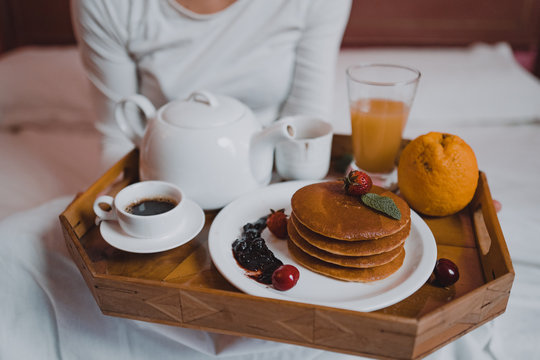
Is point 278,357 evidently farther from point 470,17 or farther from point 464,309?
point 470,17

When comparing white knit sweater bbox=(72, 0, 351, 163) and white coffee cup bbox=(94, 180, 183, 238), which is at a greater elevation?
white knit sweater bbox=(72, 0, 351, 163)

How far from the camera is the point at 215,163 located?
2.71ft

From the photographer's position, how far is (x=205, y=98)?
88cm

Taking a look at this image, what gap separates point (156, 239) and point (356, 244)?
32 centimetres

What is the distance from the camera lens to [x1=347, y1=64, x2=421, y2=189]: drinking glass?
968 millimetres

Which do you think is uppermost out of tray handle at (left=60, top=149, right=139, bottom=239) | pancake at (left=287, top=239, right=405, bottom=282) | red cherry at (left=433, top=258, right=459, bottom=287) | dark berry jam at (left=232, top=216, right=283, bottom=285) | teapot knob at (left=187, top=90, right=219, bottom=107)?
teapot knob at (left=187, top=90, right=219, bottom=107)

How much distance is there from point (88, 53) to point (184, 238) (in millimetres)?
664

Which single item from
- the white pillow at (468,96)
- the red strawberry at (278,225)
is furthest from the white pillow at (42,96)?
the red strawberry at (278,225)

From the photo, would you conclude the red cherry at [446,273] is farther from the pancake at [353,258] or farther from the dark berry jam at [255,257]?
the dark berry jam at [255,257]

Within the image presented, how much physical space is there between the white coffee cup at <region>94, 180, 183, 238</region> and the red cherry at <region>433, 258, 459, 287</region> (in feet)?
1.34

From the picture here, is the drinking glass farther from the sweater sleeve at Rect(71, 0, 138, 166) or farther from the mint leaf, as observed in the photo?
the sweater sleeve at Rect(71, 0, 138, 166)

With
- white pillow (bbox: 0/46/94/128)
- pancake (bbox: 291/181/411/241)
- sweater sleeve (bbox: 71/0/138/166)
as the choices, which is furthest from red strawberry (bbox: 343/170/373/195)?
white pillow (bbox: 0/46/94/128)

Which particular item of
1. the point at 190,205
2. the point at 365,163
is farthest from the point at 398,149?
the point at 190,205

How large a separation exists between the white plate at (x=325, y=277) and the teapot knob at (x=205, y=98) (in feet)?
0.63
